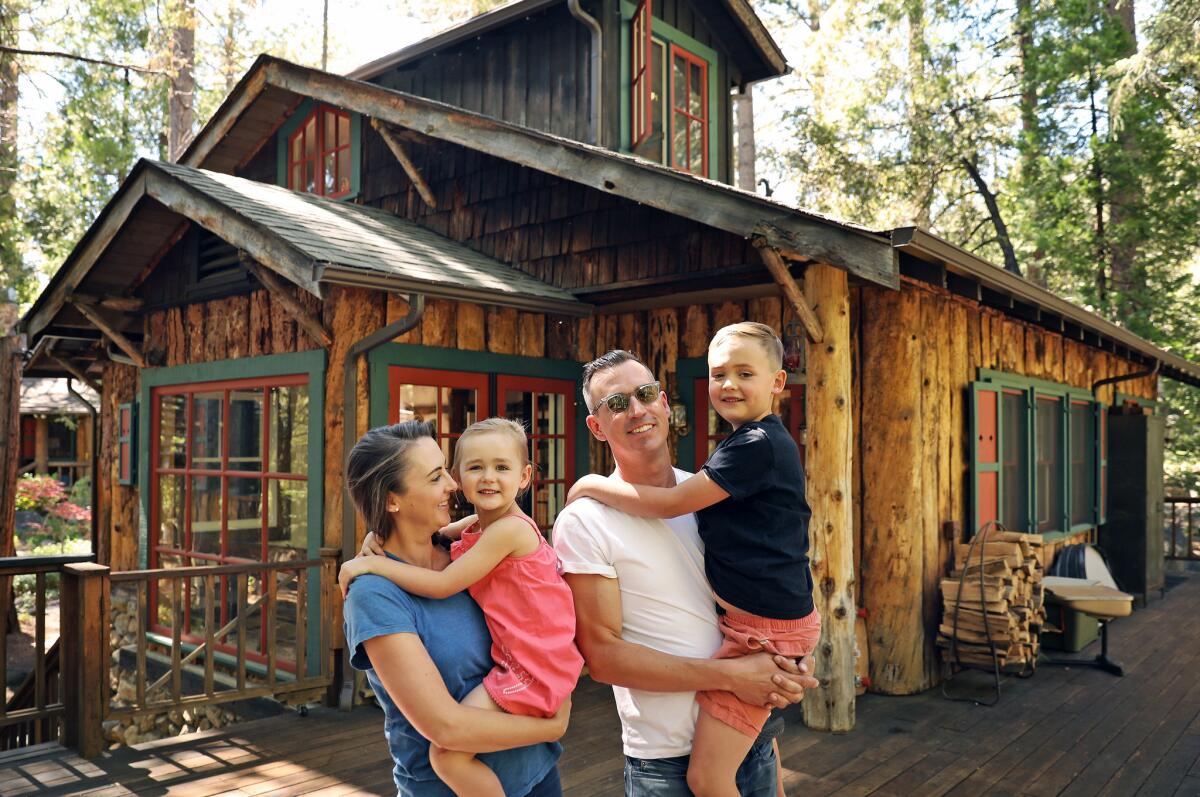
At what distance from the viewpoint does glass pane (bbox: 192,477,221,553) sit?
6.71 m

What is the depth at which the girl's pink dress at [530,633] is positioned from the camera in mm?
1718

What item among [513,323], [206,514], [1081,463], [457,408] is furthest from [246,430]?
[1081,463]

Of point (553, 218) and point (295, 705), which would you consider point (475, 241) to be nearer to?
point (553, 218)

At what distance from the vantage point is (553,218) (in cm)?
679

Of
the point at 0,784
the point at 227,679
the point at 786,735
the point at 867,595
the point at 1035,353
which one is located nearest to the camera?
the point at 0,784

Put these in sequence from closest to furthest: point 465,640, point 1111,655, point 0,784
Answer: point 465,640 < point 0,784 < point 1111,655

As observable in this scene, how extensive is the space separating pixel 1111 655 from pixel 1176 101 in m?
10.5

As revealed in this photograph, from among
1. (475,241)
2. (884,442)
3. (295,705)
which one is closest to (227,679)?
(295,705)

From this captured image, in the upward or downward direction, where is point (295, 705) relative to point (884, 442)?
downward

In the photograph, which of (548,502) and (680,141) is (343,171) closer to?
(680,141)

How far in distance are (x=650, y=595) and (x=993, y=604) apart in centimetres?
471

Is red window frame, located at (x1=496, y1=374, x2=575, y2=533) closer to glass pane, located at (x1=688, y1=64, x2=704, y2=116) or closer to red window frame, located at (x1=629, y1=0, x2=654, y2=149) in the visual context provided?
red window frame, located at (x1=629, y1=0, x2=654, y2=149)

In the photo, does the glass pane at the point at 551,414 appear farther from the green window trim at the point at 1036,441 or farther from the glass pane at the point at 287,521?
the green window trim at the point at 1036,441

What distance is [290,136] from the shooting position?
867 cm
